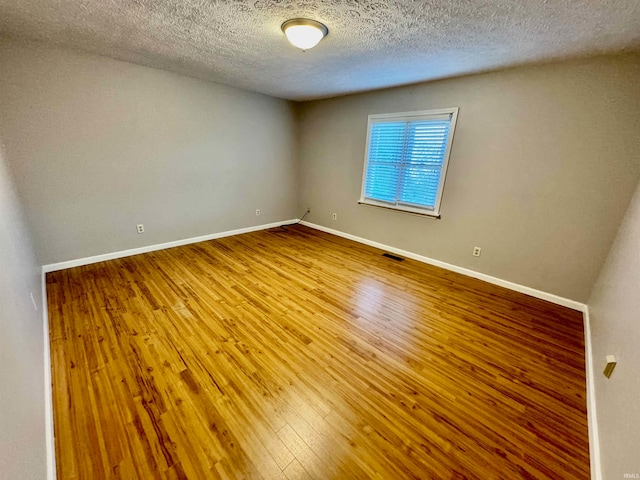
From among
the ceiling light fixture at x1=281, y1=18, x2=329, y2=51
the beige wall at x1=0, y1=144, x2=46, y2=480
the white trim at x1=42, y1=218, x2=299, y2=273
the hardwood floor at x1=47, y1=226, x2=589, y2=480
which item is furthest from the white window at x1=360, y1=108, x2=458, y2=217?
the beige wall at x1=0, y1=144, x2=46, y2=480

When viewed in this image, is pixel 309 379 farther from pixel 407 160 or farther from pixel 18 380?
pixel 407 160

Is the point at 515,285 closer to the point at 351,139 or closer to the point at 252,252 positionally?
the point at 351,139

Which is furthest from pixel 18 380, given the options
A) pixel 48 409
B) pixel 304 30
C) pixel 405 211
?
Answer: pixel 405 211

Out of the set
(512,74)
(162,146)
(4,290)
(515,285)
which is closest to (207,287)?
(4,290)

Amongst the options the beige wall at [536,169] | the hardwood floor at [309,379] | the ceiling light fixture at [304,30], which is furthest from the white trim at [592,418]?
the ceiling light fixture at [304,30]

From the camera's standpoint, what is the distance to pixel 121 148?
3.04 metres

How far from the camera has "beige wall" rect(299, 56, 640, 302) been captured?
84.1 inches

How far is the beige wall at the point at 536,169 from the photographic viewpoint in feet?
7.01

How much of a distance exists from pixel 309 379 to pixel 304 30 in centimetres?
244

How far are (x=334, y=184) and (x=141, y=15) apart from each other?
A: 3147 mm

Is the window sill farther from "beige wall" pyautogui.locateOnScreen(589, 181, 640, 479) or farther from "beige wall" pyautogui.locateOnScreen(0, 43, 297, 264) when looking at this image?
"beige wall" pyautogui.locateOnScreen(0, 43, 297, 264)

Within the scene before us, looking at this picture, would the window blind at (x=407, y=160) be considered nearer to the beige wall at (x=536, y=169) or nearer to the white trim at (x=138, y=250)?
the beige wall at (x=536, y=169)

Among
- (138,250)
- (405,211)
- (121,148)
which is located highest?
(121,148)

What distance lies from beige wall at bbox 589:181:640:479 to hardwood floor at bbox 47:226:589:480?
0.19 m
